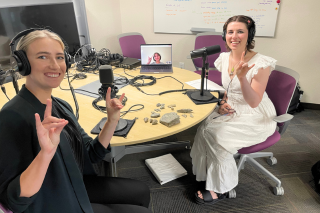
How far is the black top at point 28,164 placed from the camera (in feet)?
2.16

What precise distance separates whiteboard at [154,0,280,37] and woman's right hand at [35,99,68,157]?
295 centimetres

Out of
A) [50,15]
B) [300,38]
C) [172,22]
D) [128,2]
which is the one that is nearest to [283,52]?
[300,38]

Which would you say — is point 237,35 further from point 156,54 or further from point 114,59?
point 114,59

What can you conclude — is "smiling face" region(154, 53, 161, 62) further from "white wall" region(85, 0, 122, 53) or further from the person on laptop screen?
"white wall" region(85, 0, 122, 53)

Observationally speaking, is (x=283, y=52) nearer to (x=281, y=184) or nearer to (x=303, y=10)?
(x=303, y=10)

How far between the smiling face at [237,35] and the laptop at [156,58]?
2.18ft

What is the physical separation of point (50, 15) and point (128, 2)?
5.52 ft

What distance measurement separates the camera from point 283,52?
2.93 metres

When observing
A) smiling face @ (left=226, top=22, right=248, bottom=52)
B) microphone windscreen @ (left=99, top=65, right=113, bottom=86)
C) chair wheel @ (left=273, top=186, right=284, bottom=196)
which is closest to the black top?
microphone windscreen @ (left=99, top=65, right=113, bottom=86)

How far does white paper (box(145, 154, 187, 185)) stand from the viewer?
72.3 inches

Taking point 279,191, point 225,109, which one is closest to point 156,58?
point 225,109

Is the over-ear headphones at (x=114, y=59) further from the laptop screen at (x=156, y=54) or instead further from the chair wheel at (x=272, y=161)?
the chair wheel at (x=272, y=161)

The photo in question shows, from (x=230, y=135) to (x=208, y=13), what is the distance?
223cm

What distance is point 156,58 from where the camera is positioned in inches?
85.6
